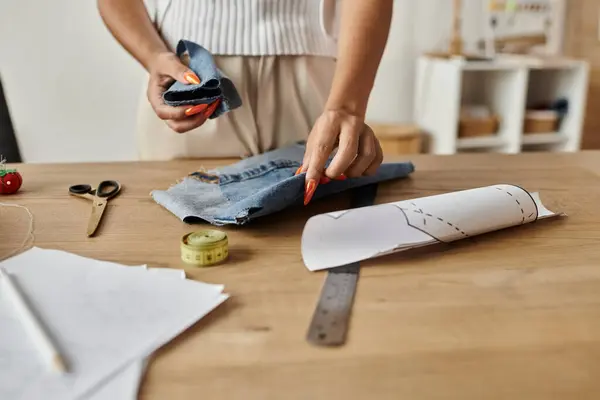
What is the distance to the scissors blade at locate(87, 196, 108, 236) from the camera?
715 millimetres

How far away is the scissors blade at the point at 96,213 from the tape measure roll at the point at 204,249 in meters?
0.15

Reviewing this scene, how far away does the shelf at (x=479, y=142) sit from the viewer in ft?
7.74

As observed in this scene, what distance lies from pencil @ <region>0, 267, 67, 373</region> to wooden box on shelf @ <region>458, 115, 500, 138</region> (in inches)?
81.3

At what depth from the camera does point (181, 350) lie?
1.50 ft

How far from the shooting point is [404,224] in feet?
2.18

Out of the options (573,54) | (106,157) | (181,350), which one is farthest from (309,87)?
(573,54)

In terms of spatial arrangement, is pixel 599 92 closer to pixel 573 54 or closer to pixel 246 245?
pixel 573 54

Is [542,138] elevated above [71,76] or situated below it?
below

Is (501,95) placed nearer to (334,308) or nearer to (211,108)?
(211,108)

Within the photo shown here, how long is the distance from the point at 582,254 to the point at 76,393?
Answer: 53 cm

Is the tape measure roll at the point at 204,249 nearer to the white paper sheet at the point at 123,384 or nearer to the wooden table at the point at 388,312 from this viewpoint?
the wooden table at the point at 388,312

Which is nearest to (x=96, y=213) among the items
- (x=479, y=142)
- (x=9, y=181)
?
(x=9, y=181)

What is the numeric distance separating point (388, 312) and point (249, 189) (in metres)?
0.34

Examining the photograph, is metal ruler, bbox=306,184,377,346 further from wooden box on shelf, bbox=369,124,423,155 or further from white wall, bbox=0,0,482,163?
white wall, bbox=0,0,482,163
